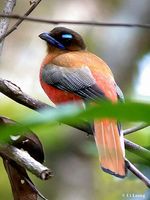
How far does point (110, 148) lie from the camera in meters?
2.53

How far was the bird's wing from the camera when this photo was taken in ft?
9.86

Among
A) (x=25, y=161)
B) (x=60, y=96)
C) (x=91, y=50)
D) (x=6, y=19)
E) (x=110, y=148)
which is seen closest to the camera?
(x=25, y=161)

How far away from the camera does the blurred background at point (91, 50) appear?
13.6ft

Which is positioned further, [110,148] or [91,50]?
[91,50]

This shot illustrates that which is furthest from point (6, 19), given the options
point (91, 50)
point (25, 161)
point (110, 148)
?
point (91, 50)

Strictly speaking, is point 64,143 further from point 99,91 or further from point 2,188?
point 99,91

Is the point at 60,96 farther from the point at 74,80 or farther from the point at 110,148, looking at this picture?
the point at 110,148

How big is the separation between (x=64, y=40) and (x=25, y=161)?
2.38 meters

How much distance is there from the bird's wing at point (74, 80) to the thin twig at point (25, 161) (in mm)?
1244

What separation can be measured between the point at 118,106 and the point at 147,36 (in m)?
4.29

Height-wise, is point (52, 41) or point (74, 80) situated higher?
point (52, 41)

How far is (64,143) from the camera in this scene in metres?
4.22

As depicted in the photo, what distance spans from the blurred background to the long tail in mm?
583

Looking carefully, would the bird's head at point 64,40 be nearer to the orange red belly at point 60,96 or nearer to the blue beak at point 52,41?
the blue beak at point 52,41
